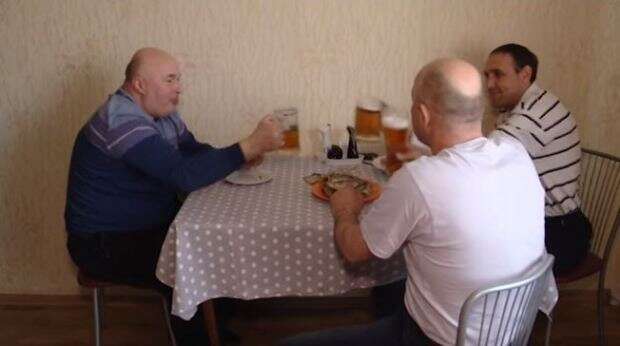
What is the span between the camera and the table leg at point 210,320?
1.79 m

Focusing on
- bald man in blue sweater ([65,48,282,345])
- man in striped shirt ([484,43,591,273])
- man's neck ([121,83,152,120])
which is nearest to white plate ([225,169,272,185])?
bald man in blue sweater ([65,48,282,345])

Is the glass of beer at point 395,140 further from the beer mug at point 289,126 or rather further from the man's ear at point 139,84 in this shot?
the man's ear at point 139,84

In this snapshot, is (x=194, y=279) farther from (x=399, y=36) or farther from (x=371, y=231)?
(x=399, y=36)

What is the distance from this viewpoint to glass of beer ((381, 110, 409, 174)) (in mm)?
2059

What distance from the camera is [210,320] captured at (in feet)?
5.94

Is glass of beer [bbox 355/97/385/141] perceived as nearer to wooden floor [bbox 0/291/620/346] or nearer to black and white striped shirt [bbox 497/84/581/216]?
black and white striped shirt [bbox 497/84/581/216]

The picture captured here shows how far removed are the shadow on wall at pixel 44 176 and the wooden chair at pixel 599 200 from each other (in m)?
1.97

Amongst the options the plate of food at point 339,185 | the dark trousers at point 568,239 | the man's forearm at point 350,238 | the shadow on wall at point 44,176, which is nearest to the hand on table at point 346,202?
the man's forearm at point 350,238

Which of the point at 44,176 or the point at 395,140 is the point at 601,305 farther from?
the point at 44,176

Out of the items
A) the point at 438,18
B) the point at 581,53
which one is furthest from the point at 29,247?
the point at 581,53

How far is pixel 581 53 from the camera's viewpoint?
2383 mm

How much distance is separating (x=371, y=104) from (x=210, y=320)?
1.07m

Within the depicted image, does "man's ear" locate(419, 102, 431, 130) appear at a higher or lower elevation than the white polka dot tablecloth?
higher

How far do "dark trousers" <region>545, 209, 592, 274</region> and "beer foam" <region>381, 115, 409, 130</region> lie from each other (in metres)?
0.61
